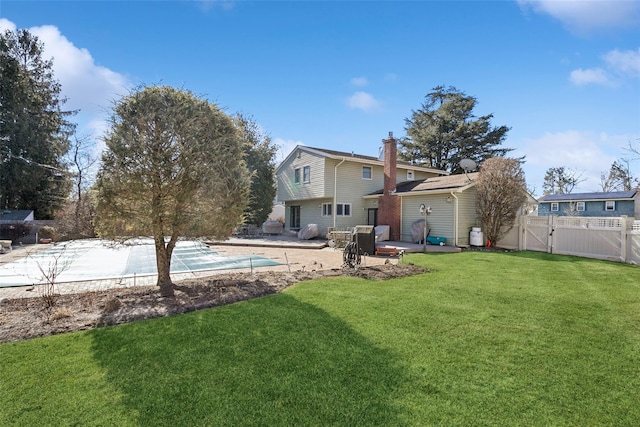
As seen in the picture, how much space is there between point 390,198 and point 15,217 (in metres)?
24.5

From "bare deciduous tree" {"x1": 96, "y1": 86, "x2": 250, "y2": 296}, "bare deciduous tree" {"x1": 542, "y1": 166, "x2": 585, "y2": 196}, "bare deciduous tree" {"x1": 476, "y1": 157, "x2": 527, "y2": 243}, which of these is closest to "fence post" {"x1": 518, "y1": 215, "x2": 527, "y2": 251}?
"bare deciduous tree" {"x1": 476, "y1": 157, "x2": 527, "y2": 243}

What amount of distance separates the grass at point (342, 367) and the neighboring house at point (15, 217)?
73.8ft

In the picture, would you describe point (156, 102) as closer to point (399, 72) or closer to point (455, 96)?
point (399, 72)

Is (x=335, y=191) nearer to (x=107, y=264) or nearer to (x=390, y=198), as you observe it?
(x=390, y=198)

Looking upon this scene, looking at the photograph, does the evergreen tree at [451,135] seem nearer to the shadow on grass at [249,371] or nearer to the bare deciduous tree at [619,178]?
the bare deciduous tree at [619,178]

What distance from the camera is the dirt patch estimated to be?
A: 4356 millimetres

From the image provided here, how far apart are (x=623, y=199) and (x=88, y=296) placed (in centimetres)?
3623

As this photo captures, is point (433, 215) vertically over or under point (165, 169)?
under

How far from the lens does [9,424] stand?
→ 2.45 m

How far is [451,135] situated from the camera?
3130cm

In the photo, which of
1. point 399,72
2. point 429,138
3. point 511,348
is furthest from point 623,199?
point 511,348

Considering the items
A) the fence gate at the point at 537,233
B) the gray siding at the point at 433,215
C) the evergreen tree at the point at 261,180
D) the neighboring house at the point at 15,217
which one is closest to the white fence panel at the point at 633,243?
the fence gate at the point at 537,233

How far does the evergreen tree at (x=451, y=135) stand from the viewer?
3083cm

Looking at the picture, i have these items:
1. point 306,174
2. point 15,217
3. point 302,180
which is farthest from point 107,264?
point 15,217
